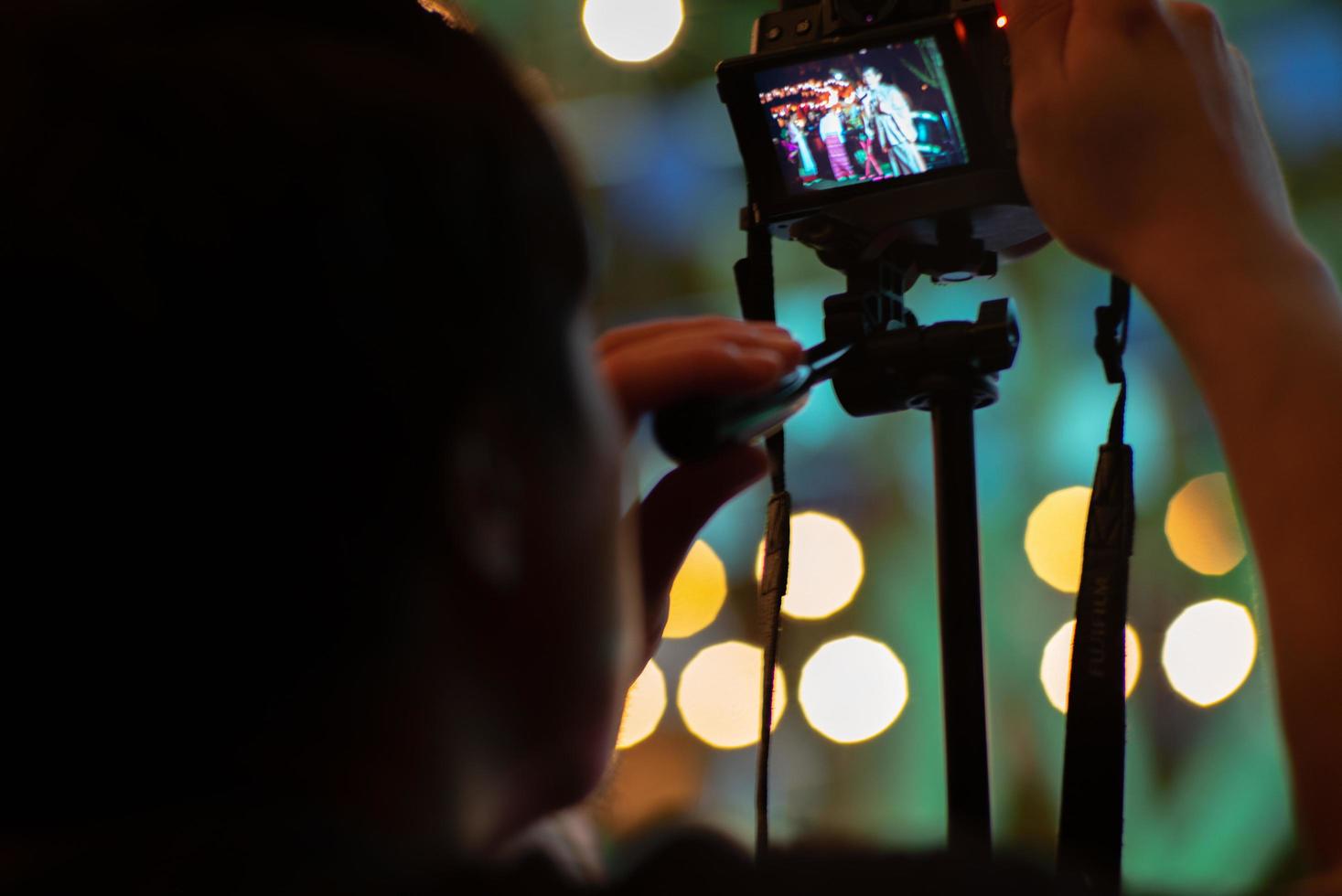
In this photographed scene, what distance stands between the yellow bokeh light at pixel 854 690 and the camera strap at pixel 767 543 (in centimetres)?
130

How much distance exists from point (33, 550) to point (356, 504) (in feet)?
0.32

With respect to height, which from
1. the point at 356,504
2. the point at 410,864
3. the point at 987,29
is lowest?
the point at 410,864

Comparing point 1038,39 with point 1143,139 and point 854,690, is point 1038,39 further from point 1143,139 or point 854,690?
point 854,690

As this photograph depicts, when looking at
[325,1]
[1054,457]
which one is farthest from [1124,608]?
[1054,457]

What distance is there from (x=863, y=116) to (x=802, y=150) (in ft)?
0.14

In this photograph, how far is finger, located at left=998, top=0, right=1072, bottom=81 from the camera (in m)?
0.63

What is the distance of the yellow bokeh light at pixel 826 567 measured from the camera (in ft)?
6.87

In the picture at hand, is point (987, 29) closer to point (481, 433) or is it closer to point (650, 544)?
point (650, 544)


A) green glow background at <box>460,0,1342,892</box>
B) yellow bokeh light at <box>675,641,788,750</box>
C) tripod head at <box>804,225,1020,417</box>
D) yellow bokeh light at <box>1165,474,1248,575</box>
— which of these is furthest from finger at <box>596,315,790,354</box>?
yellow bokeh light at <box>675,641,788,750</box>

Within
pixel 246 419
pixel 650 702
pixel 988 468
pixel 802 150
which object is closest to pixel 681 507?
pixel 802 150

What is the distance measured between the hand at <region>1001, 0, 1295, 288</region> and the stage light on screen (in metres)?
1.38

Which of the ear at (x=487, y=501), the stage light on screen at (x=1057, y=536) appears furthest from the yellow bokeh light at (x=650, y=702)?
the ear at (x=487, y=501)

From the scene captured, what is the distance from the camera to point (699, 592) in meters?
2.26

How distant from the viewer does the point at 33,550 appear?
413 mm
